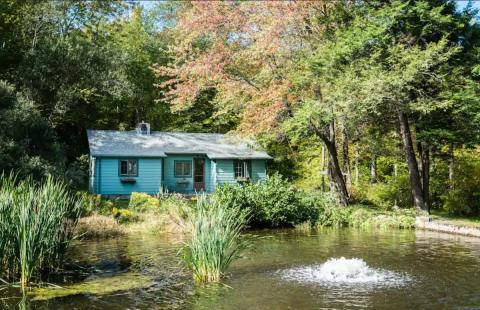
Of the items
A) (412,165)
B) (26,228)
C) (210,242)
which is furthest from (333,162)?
(26,228)

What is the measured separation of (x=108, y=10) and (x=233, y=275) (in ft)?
86.3

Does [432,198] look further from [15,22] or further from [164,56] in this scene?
[15,22]

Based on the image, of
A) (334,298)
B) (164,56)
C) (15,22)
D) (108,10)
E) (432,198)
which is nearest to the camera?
(334,298)

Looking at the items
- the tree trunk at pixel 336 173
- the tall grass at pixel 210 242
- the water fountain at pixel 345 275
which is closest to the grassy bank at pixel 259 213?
the tree trunk at pixel 336 173

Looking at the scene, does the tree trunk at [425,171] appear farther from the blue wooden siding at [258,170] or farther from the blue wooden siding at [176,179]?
the blue wooden siding at [176,179]

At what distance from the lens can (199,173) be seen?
28.0 meters

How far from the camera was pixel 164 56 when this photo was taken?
35.3 metres

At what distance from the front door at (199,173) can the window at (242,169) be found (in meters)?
1.91

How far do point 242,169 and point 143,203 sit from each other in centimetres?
1003

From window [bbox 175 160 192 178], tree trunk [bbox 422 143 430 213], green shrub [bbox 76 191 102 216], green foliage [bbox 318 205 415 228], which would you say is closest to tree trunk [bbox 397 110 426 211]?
green foliage [bbox 318 205 415 228]

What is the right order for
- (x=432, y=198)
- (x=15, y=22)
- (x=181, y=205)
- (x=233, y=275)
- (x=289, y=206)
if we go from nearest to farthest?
(x=233, y=275)
(x=181, y=205)
(x=289, y=206)
(x=432, y=198)
(x=15, y=22)

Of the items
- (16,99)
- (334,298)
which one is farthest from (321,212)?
(16,99)

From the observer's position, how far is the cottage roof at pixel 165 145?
25531mm

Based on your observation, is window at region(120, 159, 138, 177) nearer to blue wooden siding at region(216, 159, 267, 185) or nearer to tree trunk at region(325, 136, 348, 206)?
blue wooden siding at region(216, 159, 267, 185)
